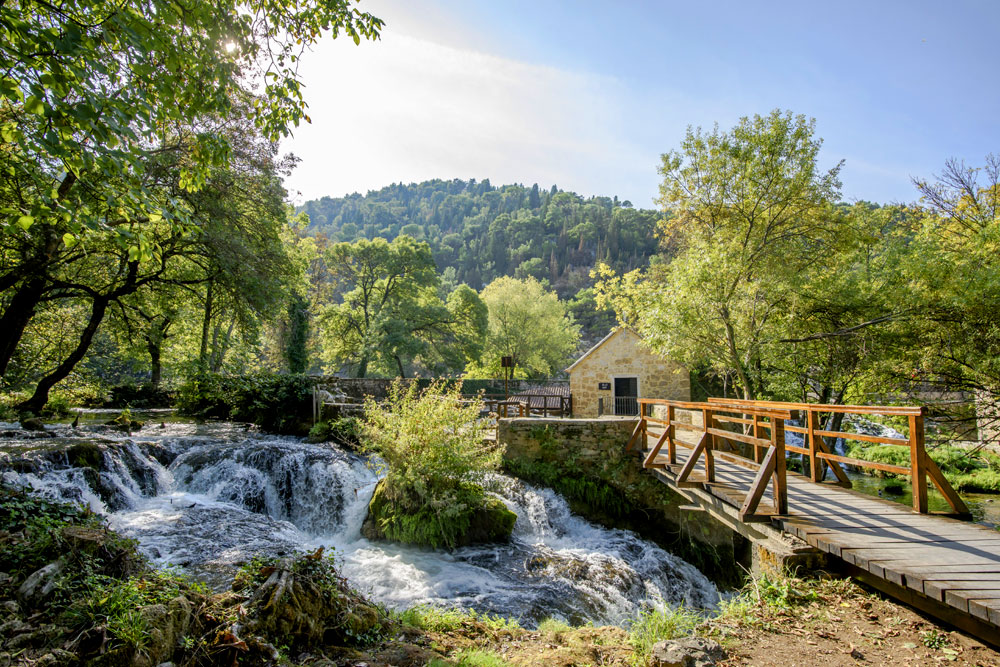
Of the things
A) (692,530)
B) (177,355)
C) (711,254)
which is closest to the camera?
(692,530)

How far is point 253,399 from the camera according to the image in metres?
13.8

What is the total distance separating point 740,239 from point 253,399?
46.2 feet

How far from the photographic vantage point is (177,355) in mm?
18719

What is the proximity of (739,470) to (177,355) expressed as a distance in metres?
19.6

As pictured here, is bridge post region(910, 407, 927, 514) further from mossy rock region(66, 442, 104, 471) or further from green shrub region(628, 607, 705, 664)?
mossy rock region(66, 442, 104, 471)

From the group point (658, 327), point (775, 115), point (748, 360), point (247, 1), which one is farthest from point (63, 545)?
point (775, 115)

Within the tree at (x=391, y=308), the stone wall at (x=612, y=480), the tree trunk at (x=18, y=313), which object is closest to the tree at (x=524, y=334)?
the tree at (x=391, y=308)

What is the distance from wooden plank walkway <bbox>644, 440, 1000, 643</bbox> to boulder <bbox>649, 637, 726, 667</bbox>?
1.68 meters

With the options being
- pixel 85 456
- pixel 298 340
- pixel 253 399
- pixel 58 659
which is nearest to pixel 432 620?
pixel 58 659

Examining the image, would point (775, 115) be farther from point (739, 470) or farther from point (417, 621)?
point (417, 621)

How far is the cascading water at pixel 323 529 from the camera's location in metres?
5.99

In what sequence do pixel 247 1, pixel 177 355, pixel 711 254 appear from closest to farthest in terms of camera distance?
pixel 247 1, pixel 711 254, pixel 177 355

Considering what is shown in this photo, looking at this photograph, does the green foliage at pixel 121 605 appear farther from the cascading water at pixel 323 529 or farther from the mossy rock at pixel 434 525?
the mossy rock at pixel 434 525

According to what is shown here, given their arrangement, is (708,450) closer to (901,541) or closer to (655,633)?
(901,541)
